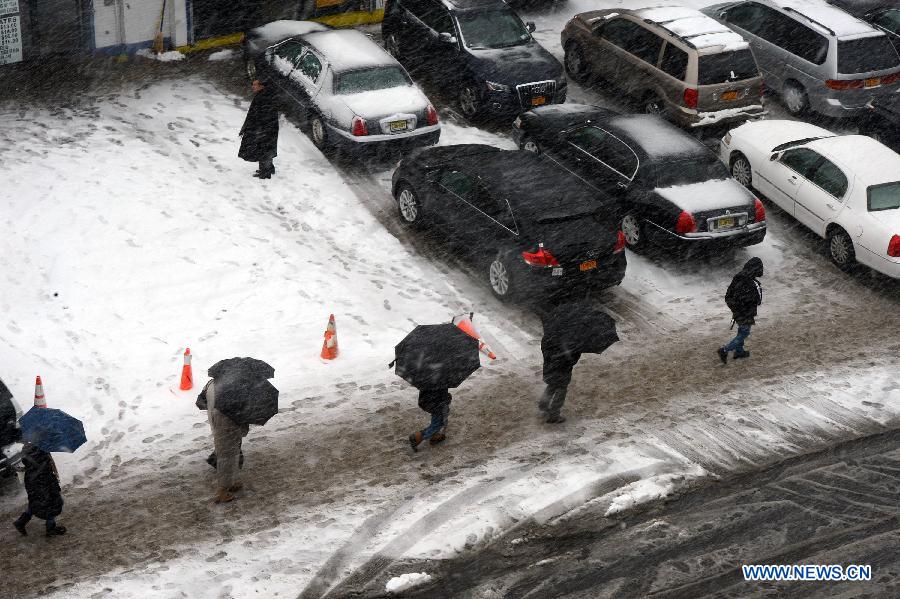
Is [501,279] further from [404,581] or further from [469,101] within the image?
[469,101]

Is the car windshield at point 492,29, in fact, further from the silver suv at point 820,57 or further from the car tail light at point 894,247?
the car tail light at point 894,247

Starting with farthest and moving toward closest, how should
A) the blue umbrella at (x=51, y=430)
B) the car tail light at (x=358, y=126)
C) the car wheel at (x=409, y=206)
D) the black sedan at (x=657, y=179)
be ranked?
the car tail light at (x=358, y=126)
the car wheel at (x=409, y=206)
the black sedan at (x=657, y=179)
the blue umbrella at (x=51, y=430)

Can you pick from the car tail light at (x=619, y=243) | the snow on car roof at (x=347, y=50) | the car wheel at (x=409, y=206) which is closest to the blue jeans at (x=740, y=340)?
the car tail light at (x=619, y=243)

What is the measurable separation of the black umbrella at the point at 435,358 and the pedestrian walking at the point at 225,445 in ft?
5.56

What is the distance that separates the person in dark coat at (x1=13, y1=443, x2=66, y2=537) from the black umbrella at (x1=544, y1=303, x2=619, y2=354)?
5085mm

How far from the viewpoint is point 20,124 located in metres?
17.7

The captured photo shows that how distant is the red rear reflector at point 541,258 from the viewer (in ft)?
→ 46.3

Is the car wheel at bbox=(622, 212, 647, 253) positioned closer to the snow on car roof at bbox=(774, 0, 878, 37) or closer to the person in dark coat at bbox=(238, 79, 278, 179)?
the person in dark coat at bbox=(238, 79, 278, 179)

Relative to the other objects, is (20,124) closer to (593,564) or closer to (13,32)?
(13,32)

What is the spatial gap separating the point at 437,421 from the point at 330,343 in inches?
90.0

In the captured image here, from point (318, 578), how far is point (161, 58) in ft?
44.9

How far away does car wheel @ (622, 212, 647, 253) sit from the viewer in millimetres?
16234

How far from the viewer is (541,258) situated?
14117mm

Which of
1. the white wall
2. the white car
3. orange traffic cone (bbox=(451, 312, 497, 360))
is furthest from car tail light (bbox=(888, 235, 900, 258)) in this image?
the white wall
